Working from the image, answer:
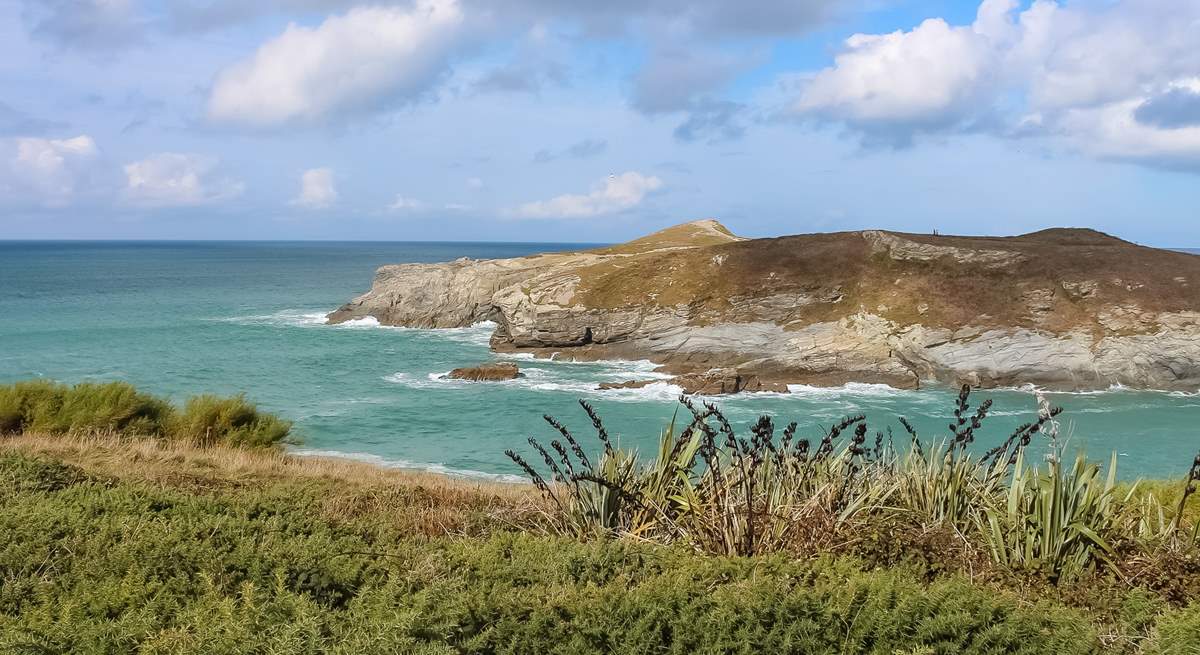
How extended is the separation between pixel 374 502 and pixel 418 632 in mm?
5671

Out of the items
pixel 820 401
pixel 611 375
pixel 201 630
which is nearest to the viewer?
pixel 201 630

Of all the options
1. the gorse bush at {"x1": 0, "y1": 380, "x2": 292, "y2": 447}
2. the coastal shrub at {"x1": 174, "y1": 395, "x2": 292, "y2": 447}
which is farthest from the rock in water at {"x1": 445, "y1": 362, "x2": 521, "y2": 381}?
the gorse bush at {"x1": 0, "y1": 380, "x2": 292, "y2": 447}

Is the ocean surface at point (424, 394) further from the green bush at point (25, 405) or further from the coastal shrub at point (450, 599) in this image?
the coastal shrub at point (450, 599)

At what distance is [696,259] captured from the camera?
193ft

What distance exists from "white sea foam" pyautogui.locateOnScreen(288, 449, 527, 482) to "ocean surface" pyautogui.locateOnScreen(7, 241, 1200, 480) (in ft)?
0.33

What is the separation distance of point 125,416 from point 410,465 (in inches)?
333

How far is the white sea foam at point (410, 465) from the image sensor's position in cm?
2314

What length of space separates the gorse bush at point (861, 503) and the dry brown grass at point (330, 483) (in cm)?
90

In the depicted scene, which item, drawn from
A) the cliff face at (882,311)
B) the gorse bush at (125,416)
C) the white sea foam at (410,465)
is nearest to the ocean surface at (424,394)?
the white sea foam at (410,465)

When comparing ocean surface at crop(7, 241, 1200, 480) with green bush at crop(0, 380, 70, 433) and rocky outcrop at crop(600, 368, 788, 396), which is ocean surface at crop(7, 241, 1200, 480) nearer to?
rocky outcrop at crop(600, 368, 788, 396)

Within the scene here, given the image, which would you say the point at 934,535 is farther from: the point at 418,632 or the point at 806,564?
the point at 418,632

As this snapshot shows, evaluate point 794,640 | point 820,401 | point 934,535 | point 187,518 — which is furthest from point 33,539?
point 820,401

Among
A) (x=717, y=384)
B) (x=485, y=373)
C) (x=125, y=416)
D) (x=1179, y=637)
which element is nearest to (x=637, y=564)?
(x=1179, y=637)

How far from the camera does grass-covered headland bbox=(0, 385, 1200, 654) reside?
4414 mm
